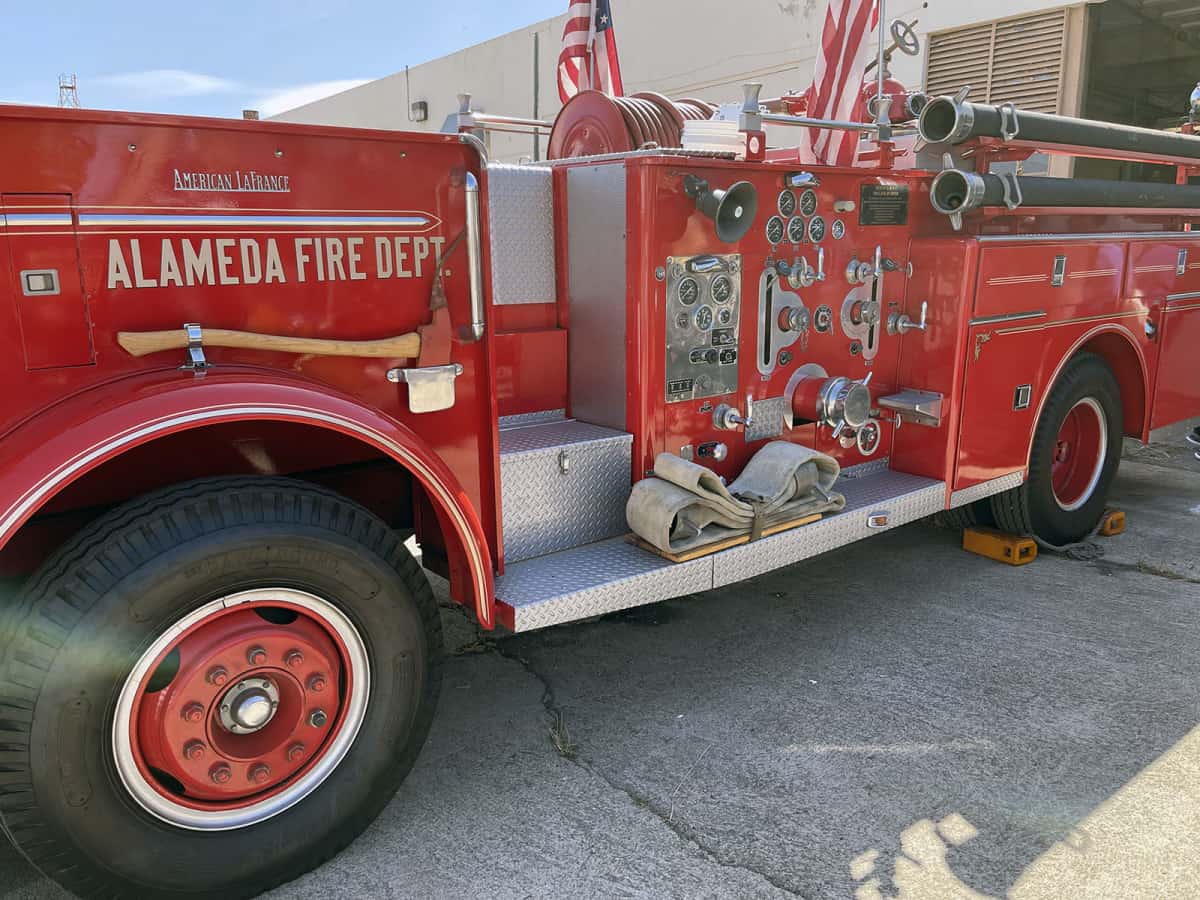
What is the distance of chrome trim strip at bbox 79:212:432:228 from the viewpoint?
193 cm

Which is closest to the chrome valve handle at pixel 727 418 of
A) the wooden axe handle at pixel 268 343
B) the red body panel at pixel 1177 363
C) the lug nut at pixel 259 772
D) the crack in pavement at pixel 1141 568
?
the wooden axe handle at pixel 268 343

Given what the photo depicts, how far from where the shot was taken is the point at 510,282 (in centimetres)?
321

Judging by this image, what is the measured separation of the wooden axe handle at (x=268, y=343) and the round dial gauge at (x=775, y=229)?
1.49m

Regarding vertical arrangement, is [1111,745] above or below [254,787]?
below

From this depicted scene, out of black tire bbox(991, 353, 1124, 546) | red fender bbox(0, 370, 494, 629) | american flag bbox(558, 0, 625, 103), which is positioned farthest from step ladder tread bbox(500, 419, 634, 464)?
american flag bbox(558, 0, 625, 103)

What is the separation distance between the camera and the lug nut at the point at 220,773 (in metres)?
2.05

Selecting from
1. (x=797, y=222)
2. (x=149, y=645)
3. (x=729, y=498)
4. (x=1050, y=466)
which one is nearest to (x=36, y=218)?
(x=149, y=645)

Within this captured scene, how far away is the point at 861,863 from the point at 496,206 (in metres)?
2.26

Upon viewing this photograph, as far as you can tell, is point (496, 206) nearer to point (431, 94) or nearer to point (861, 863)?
point (861, 863)

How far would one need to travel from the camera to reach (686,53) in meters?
11.4

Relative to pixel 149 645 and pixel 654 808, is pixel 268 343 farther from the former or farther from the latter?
pixel 654 808

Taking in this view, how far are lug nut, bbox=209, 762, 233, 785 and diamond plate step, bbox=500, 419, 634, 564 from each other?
1016mm

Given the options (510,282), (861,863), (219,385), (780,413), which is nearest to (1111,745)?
(861,863)

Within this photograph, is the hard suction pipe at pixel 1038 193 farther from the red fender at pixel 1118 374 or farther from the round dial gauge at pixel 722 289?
the round dial gauge at pixel 722 289
